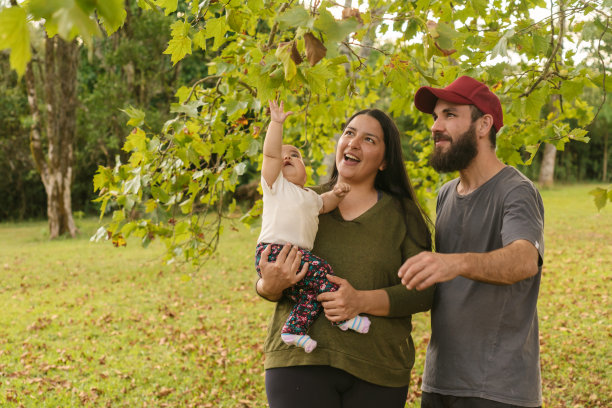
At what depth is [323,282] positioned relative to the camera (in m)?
2.30

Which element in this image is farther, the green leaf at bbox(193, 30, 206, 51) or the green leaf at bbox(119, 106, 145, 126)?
the green leaf at bbox(119, 106, 145, 126)

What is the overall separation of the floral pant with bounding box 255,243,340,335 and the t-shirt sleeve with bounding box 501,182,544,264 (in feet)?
2.43

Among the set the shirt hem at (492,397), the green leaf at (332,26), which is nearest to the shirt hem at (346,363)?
the shirt hem at (492,397)

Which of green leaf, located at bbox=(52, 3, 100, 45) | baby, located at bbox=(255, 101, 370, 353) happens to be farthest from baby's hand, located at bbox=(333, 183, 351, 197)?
green leaf, located at bbox=(52, 3, 100, 45)

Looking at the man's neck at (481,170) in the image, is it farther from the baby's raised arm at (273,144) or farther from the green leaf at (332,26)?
the green leaf at (332,26)

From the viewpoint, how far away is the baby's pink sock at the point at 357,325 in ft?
7.36

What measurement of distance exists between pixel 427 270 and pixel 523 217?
56cm

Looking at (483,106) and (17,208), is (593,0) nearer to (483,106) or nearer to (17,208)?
(483,106)

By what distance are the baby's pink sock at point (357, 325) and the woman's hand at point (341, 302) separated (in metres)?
0.03

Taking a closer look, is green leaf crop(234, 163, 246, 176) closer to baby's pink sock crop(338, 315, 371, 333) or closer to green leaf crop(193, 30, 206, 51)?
green leaf crop(193, 30, 206, 51)

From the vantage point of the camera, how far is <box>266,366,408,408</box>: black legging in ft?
7.27

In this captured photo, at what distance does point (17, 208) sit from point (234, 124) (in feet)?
86.6

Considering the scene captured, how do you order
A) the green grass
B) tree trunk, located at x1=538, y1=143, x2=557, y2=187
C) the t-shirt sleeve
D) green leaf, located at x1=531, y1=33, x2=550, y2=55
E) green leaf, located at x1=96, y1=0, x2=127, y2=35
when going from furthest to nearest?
tree trunk, located at x1=538, y1=143, x2=557, y2=187 → the green grass → green leaf, located at x1=531, y1=33, x2=550, y2=55 → the t-shirt sleeve → green leaf, located at x1=96, y1=0, x2=127, y2=35

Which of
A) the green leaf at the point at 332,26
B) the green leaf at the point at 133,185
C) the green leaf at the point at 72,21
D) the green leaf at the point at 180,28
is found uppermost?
the green leaf at the point at 180,28
